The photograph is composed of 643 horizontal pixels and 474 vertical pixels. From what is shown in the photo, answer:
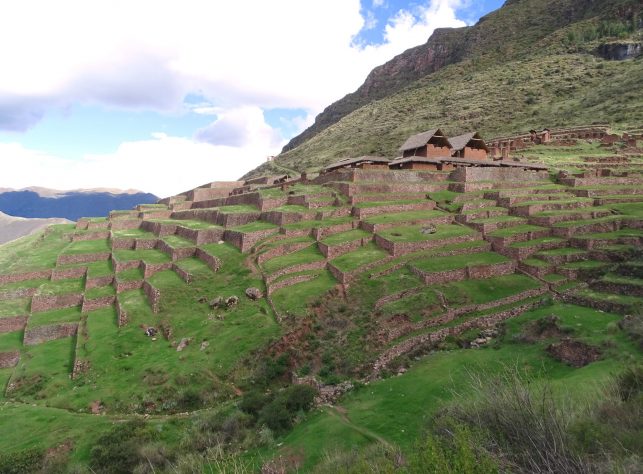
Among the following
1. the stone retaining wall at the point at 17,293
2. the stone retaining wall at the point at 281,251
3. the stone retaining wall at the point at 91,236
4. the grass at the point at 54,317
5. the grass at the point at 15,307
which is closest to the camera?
the grass at the point at 54,317

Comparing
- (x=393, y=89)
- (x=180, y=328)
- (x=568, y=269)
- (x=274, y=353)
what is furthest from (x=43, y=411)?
(x=393, y=89)

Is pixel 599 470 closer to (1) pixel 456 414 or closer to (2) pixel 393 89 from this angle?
(1) pixel 456 414

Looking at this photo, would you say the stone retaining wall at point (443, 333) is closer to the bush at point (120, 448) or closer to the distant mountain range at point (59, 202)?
the bush at point (120, 448)

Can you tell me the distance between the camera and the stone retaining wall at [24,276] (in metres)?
34.7

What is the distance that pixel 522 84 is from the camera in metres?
89.3

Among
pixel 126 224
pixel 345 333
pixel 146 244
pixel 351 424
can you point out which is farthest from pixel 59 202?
pixel 351 424

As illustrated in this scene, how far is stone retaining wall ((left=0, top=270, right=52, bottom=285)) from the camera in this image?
34.7 metres

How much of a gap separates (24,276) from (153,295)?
576 inches

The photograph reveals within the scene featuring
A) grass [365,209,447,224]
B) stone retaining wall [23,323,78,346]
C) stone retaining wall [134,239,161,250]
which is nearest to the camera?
stone retaining wall [23,323,78,346]

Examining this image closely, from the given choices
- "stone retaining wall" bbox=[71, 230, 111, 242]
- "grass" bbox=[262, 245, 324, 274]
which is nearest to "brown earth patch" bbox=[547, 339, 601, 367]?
"grass" bbox=[262, 245, 324, 274]

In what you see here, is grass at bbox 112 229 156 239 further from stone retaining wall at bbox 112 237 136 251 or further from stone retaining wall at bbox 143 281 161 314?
stone retaining wall at bbox 143 281 161 314

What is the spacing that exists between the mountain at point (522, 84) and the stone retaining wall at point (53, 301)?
185ft

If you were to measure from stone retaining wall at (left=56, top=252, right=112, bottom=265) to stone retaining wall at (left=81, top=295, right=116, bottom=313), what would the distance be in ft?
28.4

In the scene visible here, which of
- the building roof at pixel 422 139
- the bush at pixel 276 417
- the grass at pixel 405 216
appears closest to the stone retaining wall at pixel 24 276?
the grass at pixel 405 216
